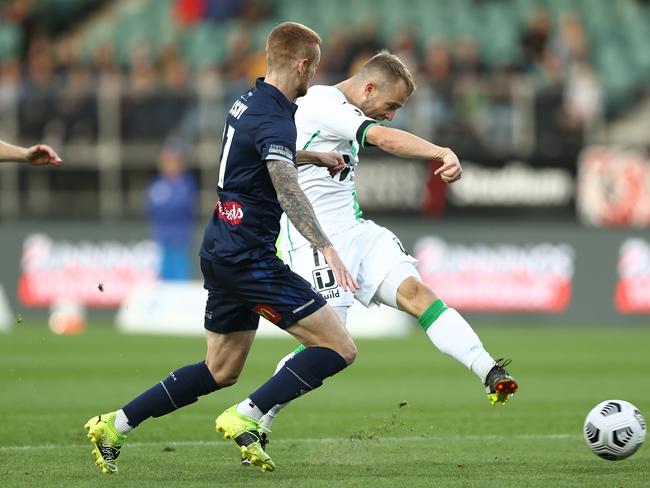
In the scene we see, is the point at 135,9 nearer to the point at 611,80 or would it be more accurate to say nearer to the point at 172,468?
the point at 611,80

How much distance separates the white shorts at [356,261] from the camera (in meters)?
7.90

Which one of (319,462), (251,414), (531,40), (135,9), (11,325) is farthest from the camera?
(135,9)

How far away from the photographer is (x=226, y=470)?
23.7 feet

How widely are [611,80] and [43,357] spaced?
498 inches

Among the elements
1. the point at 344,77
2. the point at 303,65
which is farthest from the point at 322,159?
the point at 344,77

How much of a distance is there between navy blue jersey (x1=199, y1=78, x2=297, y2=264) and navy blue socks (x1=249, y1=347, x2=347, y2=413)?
598mm

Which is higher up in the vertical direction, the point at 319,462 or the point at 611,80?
the point at 611,80

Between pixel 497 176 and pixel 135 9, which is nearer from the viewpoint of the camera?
pixel 497 176

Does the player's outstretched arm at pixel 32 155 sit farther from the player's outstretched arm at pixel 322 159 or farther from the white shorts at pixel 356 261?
the white shorts at pixel 356 261

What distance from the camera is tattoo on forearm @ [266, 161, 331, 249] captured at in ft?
21.7

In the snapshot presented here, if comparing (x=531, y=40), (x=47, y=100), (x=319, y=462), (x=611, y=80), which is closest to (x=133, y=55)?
(x=47, y=100)

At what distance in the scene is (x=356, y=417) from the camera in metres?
10.2

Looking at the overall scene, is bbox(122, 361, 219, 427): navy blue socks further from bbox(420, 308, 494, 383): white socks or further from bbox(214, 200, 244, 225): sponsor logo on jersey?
bbox(420, 308, 494, 383): white socks

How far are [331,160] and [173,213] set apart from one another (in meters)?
12.0
